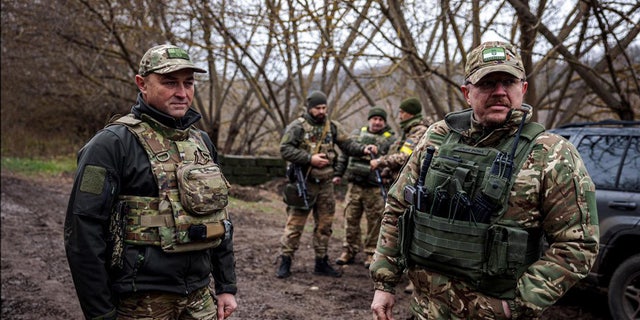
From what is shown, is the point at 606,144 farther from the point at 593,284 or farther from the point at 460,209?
the point at 460,209

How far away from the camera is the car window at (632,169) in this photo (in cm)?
422

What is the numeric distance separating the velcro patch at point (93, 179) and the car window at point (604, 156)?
399 centimetres

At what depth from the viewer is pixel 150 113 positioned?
7.80 feet

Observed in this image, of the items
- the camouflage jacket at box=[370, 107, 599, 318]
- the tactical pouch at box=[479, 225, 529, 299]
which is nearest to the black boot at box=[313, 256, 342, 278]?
the camouflage jacket at box=[370, 107, 599, 318]

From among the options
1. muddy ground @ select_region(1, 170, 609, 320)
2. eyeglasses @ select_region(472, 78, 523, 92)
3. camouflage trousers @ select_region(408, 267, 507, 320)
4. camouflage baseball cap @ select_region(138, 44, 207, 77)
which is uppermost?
camouflage baseball cap @ select_region(138, 44, 207, 77)

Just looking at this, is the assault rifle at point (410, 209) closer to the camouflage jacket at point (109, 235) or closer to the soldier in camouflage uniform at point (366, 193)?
the camouflage jacket at point (109, 235)

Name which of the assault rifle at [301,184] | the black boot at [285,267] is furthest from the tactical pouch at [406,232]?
the black boot at [285,267]

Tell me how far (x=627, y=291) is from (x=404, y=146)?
2.55 metres

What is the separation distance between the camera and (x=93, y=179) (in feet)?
7.05

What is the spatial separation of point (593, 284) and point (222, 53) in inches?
393

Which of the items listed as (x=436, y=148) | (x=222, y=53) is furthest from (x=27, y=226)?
(x=436, y=148)

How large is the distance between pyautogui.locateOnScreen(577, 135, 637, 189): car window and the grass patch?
13.9m

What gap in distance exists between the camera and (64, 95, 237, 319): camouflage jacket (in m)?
2.12

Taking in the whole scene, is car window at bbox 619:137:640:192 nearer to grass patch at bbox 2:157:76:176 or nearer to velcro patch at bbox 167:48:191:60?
velcro patch at bbox 167:48:191:60
